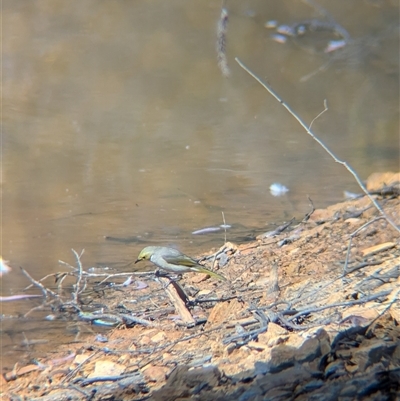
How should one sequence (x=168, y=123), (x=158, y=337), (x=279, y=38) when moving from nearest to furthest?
(x=158, y=337) < (x=168, y=123) < (x=279, y=38)

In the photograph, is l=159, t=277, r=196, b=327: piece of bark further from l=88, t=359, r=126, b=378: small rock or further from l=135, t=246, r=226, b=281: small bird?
l=88, t=359, r=126, b=378: small rock

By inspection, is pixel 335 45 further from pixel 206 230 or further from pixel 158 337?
pixel 158 337

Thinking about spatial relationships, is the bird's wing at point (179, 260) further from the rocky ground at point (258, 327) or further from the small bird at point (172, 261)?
the rocky ground at point (258, 327)

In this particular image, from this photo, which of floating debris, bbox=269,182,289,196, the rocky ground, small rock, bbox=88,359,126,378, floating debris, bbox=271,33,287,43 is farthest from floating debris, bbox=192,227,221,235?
floating debris, bbox=271,33,287,43

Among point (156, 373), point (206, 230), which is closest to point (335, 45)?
point (206, 230)

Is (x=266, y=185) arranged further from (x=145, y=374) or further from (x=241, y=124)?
(x=145, y=374)

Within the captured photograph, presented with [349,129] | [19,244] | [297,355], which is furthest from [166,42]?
[297,355]
